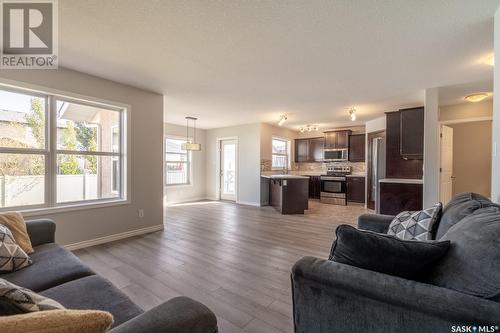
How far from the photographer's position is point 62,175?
3141 mm

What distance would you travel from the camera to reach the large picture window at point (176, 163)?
22.7 feet

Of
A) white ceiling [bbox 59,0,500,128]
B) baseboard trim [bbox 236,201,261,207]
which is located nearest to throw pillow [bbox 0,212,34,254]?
white ceiling [bbox 59,0,500,128]

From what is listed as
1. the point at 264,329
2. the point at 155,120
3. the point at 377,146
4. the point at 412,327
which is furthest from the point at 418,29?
the point at 377,146

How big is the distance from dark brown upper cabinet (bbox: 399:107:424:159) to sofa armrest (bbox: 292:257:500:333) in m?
4.23

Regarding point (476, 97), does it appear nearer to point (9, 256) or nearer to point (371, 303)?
point (371, 303)

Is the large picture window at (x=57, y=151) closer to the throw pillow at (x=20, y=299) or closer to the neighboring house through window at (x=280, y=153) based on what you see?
the throw pillow at (x=20, y=299)

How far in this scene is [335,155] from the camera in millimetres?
7410

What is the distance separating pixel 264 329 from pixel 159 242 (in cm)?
232

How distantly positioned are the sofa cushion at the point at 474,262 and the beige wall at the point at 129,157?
12.7 ft

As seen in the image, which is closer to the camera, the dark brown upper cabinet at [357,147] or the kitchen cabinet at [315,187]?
the dark brown upper cabinet at [357,147]

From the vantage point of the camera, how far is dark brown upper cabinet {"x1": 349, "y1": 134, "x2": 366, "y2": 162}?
23.0 ft

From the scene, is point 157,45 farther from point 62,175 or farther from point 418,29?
point 418,29

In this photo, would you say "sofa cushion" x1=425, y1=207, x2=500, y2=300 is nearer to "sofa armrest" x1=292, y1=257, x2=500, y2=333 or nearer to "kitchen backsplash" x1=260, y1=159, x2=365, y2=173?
"sofa armrest" x1=292, y1=257, x2=500, y2=333

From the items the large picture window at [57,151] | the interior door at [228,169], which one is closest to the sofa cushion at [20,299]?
the large picture window at [57,151]
